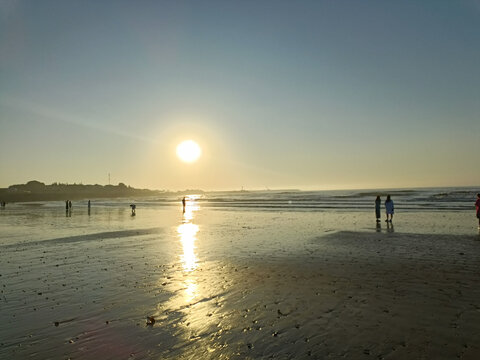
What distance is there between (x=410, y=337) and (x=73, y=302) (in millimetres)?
8352

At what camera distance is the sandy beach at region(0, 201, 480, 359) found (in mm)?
6176

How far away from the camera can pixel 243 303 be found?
8656 millimetres

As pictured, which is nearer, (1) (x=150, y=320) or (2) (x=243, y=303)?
(1) (x=150, y=320)

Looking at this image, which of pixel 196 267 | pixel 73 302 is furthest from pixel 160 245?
pixel 73 302

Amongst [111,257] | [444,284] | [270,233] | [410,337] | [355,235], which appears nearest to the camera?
[410,337]

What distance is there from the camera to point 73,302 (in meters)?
8.98

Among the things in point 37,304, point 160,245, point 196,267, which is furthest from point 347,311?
point 160,245

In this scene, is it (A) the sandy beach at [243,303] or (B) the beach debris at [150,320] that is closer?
(A) the sandy beach at [243,303]

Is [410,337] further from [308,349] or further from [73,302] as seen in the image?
[73,302]

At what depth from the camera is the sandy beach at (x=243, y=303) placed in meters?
6.18

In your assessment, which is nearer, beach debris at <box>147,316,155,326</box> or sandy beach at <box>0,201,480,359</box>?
sandy beach at <box>0,201,480,359</box>

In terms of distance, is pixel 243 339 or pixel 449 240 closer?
pixel 243 339

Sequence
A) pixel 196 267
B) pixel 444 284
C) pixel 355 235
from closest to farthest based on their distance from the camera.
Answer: pixel 444 284 → pixel 196 267 → pixel 355 235

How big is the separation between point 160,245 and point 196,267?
6.44 metres
